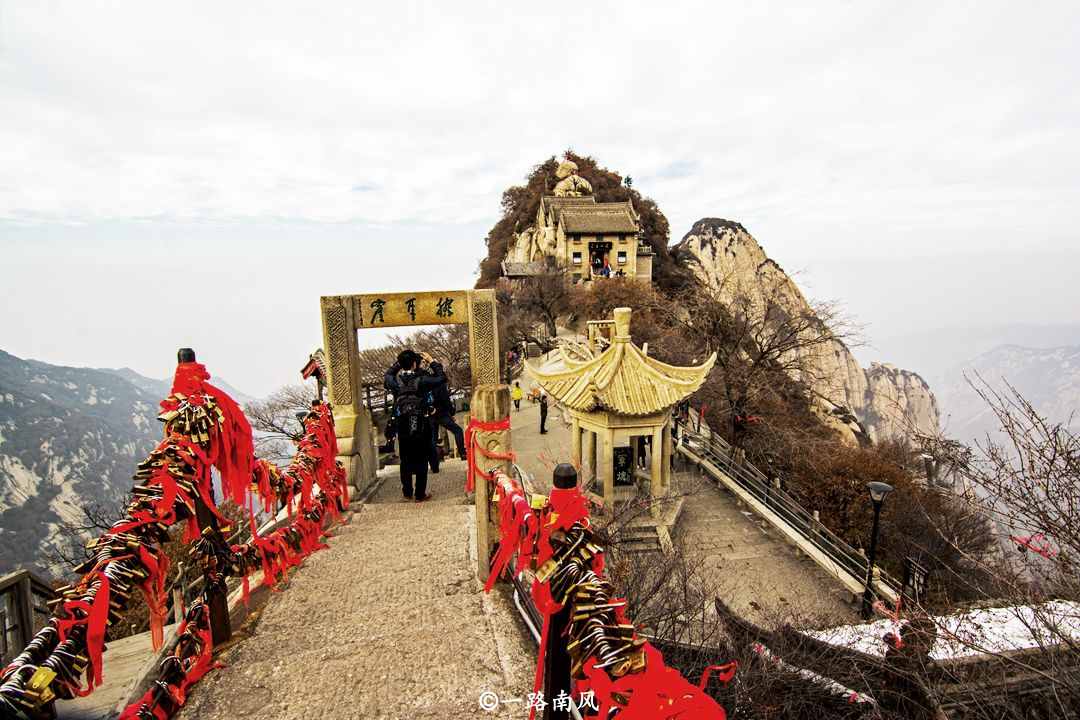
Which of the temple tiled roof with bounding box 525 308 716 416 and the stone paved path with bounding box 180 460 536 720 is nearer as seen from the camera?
the stone paved path with bounding box 180 460 536 720

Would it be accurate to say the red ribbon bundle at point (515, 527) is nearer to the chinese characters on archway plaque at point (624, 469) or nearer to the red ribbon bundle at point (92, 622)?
the red ribbon bundle at point (92, 622)

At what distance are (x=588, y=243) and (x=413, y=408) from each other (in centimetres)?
3101

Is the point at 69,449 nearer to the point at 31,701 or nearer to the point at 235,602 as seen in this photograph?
the point at 235,602

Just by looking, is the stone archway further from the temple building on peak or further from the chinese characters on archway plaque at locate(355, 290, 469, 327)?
the temple building on peak

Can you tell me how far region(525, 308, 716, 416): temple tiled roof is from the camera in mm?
11383

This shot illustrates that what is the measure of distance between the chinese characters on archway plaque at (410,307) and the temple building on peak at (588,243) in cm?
2610

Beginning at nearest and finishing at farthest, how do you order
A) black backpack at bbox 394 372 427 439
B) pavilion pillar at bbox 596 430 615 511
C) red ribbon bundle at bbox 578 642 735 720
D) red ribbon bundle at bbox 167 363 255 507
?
red ribbon bundle at bbox 578 642 735 720, red ribbon bundle at bbox 167 363 255 507, black backpack at bbox 394 372 427 439, pavilion pillar at bbox 596 430 615 511

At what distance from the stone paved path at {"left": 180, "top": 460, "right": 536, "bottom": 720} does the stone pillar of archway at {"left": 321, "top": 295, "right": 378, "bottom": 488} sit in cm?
260

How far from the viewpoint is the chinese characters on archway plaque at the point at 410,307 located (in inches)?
357

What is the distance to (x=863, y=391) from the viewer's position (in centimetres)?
5078

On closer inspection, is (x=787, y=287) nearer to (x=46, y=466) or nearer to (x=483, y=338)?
(x=483, y=338)

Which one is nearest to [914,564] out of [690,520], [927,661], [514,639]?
[927,661]

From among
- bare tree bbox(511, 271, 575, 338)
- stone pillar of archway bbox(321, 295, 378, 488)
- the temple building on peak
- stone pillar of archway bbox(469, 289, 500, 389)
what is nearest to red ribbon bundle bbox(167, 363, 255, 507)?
stone pillar of archway bbox(321, 295, 378, 488)

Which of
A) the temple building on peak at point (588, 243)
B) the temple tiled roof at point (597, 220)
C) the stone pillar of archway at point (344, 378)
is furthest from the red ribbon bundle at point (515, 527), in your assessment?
the temple tiled roof at point (597, 220)
